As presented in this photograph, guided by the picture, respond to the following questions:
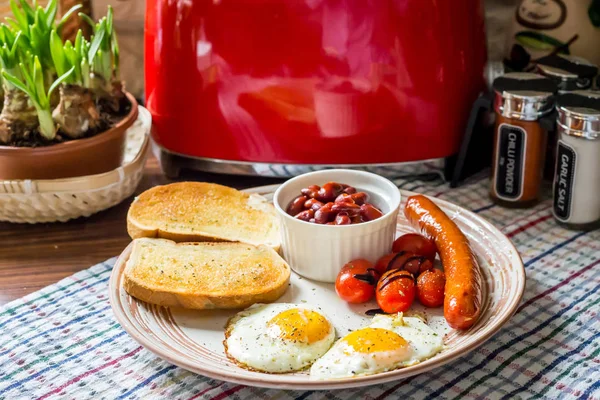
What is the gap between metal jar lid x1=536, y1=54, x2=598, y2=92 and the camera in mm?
1444

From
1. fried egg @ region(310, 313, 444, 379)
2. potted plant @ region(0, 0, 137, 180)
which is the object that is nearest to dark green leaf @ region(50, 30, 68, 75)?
potted plant @ region(0, 0, 137, 180)

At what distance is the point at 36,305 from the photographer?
3.91 feet

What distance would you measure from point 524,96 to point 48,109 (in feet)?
2.75

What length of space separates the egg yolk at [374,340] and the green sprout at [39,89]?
0.67 m

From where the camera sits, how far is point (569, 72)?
1454mm

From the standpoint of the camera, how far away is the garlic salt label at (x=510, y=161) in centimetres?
140

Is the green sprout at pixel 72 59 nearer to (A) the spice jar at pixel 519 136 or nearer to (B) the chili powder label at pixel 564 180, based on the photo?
(A) the spice jar at pixel 519 136

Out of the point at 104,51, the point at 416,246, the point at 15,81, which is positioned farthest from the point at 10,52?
the point at 416,246

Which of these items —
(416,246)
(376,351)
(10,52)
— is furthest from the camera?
(10,52)

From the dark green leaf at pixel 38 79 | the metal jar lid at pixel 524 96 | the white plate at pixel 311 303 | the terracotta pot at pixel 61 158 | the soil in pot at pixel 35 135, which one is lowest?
the white plate at pixel 311 303

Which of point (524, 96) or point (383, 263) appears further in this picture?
point (524, 96)

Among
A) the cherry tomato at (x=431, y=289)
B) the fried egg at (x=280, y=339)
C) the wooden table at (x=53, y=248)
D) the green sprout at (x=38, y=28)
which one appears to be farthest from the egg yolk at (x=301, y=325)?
the green sprout at (x=38, y=28)

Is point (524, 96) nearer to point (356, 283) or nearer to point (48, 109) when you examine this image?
point (356, 283)

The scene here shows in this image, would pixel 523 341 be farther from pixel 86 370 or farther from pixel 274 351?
pixel 86 370
